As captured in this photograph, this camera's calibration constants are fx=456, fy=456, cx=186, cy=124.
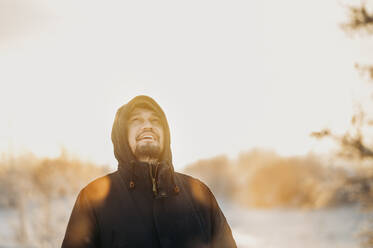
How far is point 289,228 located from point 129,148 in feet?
78.0

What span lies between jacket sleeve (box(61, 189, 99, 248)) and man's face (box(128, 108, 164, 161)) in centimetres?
47

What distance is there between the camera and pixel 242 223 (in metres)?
29.8

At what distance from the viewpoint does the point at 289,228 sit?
83.1ft

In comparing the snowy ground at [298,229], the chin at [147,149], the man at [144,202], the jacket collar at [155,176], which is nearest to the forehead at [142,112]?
the man at [144,202]

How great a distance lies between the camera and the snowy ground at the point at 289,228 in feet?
68.1

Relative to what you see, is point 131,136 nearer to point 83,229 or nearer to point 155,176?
point 155,176

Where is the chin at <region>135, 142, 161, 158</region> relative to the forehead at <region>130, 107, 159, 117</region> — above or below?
below

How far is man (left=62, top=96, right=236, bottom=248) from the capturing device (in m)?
2.74

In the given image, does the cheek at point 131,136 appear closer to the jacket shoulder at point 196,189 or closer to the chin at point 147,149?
the chin at point 147,149

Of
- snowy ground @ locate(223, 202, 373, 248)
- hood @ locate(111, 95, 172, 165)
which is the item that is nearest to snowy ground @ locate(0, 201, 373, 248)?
snowy ground @ locate(223, 202, 373, 248)

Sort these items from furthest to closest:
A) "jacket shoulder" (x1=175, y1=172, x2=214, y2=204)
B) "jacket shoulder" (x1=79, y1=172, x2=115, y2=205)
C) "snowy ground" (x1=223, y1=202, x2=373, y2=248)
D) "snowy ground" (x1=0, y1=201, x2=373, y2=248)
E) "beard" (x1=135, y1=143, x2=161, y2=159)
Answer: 1. "snowy ground" (x1=223, y1=202, x2=373, y2=248)
2. "snowy ground" (x1=0, y1=201, x2=373, y2=248)
3. "jacket shoulder" (x1=175, y1=172, x2=214, y2=204)
4. "beard" (x1=135, y1=143, x2=161, y2=159)
5. "jacket shoulder" (x1=79, y1=172, x2=115, y2=205)

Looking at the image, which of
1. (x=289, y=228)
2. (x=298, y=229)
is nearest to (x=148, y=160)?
(x=298, y=229)

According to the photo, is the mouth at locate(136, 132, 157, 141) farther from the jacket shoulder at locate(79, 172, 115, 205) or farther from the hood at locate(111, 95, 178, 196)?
the jacket shoulder at locate(79, 172, 115, 205)

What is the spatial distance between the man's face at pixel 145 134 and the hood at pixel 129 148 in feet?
0.10
